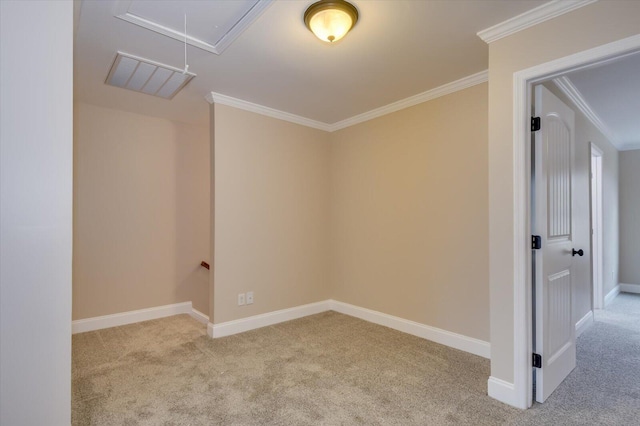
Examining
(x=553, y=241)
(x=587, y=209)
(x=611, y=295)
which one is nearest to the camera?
(x=553, y=241)

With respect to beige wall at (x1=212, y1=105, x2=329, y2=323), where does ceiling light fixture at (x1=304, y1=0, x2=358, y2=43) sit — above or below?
above

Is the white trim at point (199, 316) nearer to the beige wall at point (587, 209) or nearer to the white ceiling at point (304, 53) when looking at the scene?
the white ceiling at point (304, 53)

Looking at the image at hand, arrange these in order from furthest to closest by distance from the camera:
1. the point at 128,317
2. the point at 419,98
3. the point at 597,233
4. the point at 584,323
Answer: the point at 597,233 < the point at 128,317 < the point at 584,323 < the point at 419,98

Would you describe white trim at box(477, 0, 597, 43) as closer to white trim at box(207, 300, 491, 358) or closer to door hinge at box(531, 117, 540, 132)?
door hinge at box(531, 117, 540, 132)

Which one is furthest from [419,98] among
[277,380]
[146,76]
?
[277,380]

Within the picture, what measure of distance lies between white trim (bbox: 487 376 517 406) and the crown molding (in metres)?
2.34

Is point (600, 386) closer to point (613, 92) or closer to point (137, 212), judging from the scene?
point (613, 92)

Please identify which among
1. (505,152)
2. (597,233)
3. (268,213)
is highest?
(505,152)

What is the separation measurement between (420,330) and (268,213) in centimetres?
205

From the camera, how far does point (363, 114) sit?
3840 millimetres

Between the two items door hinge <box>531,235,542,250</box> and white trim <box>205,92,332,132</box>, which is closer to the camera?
door hinge <box>531,235,542,250</box>

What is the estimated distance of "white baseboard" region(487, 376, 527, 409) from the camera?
2.03 metres

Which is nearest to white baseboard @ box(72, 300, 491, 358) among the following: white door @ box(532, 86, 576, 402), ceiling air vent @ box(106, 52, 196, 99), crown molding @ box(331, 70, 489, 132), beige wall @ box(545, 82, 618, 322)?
white door @ box(532, 86, 576, 402)

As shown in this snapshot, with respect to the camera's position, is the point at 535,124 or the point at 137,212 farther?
the point at 137,212
